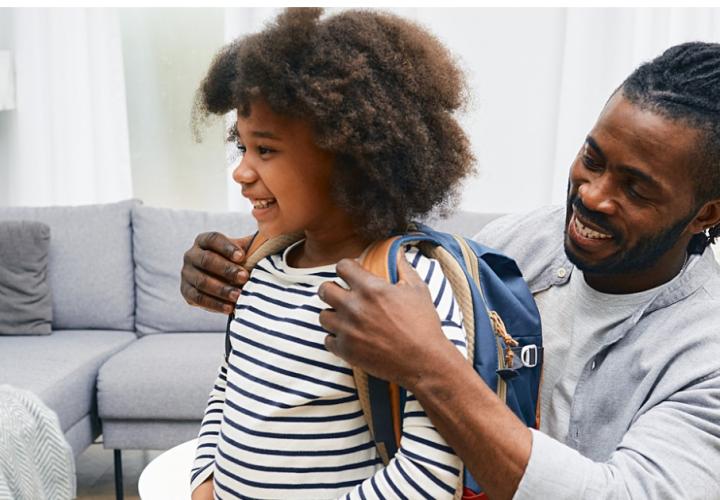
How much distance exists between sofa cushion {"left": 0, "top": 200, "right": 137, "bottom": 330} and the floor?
0.47 metres

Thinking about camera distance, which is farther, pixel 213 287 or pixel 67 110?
pixel 67 110

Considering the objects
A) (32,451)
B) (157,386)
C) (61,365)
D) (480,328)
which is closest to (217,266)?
(480,328)

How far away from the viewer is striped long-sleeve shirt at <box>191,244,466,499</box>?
85 cm

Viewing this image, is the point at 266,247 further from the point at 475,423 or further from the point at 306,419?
the point at 475,423

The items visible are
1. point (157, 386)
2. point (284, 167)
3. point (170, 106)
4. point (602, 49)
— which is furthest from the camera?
point (170, 106)

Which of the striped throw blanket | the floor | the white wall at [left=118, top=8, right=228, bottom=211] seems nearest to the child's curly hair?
the striped throw blanket

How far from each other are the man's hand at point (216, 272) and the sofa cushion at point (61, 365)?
1.41 m

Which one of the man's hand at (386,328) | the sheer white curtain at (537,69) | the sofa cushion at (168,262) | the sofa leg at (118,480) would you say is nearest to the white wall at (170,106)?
the sheer white curtain at (537,69)

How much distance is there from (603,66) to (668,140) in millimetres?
2395

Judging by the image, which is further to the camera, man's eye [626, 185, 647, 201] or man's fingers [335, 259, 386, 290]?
man's eye [626, 185, 647, 201]

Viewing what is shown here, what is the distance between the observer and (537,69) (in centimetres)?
335

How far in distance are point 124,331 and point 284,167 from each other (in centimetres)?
232

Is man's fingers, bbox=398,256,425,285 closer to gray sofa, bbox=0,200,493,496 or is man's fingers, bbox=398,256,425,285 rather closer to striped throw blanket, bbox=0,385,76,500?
striped throw blanket, bbox=0,385,76,500

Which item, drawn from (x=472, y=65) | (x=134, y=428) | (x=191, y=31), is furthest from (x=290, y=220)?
(x=191, y=31)
